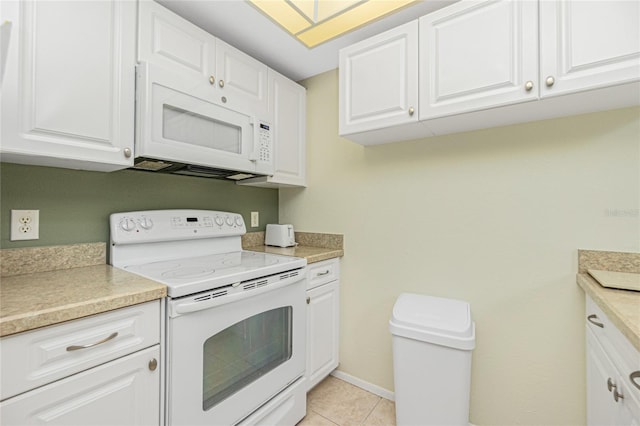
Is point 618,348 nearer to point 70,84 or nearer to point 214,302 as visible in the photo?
point 214,302

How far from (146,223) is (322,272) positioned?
105 cm

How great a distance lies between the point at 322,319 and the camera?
1.88m

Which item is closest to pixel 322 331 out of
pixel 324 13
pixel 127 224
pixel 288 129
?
pixel 127 224

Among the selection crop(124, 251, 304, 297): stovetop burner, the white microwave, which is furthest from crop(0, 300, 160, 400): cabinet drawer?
the white microwave

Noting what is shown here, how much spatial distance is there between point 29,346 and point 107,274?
0.47 meters

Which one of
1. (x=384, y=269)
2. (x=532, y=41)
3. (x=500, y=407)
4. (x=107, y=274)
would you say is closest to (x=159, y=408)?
(x=107, y=274)

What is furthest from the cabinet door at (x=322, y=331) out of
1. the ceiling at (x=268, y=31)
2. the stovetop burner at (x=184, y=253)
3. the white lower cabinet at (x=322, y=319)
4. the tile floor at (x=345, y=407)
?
the ceiling at (x=268, y=31)

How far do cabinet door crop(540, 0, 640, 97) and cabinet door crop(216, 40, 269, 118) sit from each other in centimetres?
144

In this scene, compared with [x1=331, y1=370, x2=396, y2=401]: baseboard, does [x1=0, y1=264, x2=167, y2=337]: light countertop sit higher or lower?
higher

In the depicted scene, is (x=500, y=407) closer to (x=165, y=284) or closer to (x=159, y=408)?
(x=159, y=408)

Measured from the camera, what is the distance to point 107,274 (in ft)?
3.98

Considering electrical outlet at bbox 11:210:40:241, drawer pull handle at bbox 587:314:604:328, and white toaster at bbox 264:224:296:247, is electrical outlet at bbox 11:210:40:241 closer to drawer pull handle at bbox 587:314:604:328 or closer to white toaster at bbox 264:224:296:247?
white toaster at bbox 264:224:296:247

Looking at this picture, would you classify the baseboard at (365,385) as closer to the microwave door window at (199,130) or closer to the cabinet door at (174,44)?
the microwave door window at (199,130)

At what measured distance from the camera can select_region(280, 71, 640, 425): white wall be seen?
1317 mm
